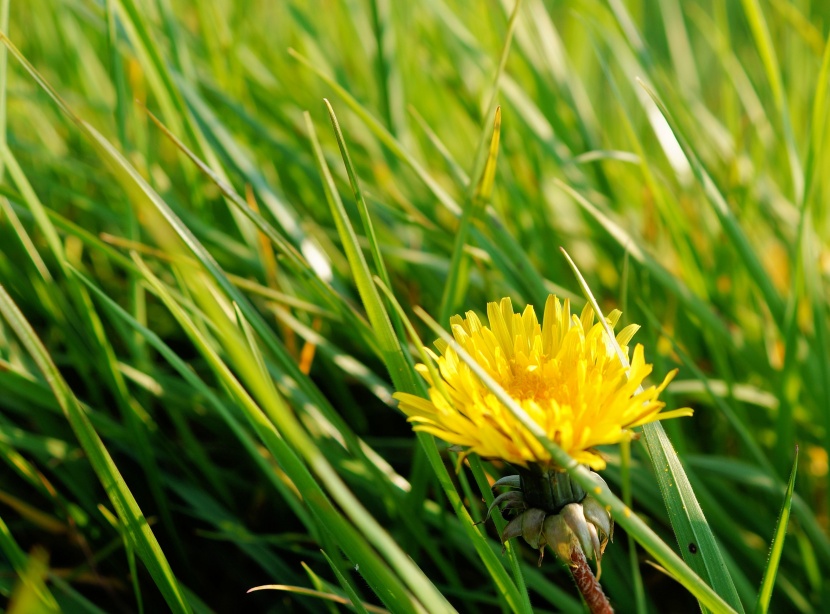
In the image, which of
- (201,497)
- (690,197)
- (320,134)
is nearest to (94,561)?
(201,497)

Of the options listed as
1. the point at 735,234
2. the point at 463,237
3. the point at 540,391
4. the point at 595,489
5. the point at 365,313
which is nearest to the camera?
the point at 595,489

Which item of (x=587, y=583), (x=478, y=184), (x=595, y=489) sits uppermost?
(x=478, y=184)

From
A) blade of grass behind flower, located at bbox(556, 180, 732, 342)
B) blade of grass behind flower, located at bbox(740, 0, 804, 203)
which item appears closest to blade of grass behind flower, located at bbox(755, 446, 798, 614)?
blade of grass behind flower, located at bbox(556, 180, 732, 342)

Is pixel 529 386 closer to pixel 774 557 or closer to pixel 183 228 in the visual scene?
pixel 774 557

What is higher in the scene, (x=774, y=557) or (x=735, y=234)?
(x=735, y=234)

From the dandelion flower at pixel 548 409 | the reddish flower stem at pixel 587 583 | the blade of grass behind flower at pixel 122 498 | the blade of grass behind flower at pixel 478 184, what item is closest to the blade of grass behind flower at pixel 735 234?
the blade of grass behind flower at pixel 478 184

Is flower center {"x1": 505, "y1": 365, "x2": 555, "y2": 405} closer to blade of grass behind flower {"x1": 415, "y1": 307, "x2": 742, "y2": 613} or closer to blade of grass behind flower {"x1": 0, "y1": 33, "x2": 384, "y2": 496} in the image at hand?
blade of grass behind flower {"x1": 415, "y1": 307, "x2": 742, "y2": 613}

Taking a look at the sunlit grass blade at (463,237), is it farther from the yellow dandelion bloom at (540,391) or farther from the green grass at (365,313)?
the yellow dandelion bloom at (540,391)

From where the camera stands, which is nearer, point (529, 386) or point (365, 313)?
point (529, 386)

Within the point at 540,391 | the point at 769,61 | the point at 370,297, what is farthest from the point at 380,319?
the point at 769,61
